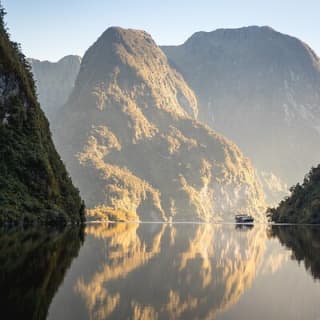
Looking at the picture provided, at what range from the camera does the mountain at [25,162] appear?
96875 millimetres

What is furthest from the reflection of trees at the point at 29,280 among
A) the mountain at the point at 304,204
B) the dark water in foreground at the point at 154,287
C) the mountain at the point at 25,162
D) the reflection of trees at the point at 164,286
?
the mountain at the point at 304,204

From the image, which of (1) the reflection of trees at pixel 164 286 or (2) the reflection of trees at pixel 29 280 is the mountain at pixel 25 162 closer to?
(2) the reflection of trees at pixel 29 280

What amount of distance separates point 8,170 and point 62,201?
1381 cm

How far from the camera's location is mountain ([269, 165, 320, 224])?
149625mm

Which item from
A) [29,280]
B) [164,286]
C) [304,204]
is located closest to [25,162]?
[304,204]

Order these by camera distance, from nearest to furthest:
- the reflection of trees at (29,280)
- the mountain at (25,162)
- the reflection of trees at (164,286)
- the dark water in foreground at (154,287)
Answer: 1. the reflection of trees at (29,280)
2. the dark water in foreground at (154,287)
3. the reflection of trees at (164,286)
4. the mountain at (25,162)

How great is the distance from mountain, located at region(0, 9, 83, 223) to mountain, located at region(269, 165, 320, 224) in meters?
51.5

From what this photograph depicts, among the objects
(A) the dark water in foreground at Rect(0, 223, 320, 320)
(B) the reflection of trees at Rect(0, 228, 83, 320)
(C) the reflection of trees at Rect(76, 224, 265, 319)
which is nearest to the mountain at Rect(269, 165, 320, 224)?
(A) the dark water in foreground at Rect(0, 223, 320, 320)

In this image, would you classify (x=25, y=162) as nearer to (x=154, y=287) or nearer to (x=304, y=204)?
(x=304, y=204)

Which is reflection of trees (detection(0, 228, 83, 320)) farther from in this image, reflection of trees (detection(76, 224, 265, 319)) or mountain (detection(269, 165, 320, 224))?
mountain (detection(269, 165, 320, 224))

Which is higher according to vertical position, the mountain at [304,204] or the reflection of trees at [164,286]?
the reflection of trees at [164,286]

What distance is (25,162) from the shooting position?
10519 cm

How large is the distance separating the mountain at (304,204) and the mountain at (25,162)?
5152 centimetres

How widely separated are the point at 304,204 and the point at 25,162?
79668 millimetres
